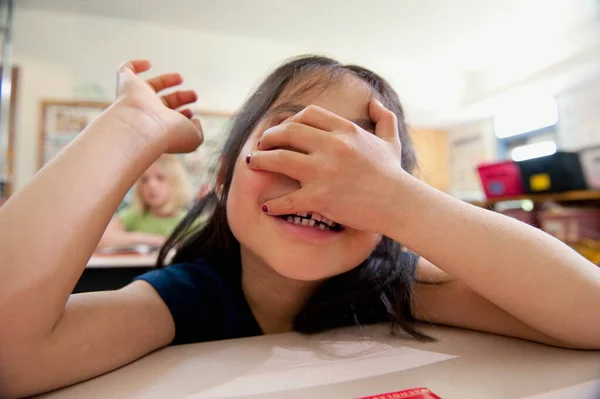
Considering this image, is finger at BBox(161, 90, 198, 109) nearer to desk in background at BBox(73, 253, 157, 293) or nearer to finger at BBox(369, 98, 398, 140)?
finger at BBox(369, 98, 398, 140)

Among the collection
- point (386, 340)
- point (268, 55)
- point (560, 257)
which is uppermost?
point (268, 55)

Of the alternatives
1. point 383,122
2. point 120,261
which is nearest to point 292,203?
point 383,122

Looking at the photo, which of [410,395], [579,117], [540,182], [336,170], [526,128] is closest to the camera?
[410,395]

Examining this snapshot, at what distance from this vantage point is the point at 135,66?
0.60 meters

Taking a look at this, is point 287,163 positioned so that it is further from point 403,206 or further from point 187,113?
point 187,113

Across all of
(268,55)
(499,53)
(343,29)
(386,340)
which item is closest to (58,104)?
(268,55)

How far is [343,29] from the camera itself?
2965 mm

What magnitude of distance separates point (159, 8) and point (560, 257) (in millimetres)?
2990

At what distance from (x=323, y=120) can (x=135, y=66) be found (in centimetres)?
36

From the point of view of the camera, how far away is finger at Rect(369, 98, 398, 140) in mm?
477

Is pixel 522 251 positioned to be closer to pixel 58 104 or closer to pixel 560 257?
pixel 560 257

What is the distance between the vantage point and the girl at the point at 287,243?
36cm

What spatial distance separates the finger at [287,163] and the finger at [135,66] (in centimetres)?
29

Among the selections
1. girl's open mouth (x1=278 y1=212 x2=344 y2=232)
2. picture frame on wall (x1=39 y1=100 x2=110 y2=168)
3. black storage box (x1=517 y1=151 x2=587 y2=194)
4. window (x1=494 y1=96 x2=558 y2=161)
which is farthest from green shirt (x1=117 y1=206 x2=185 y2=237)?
window (x1=494 y1=96 x2=558 y2=161)
